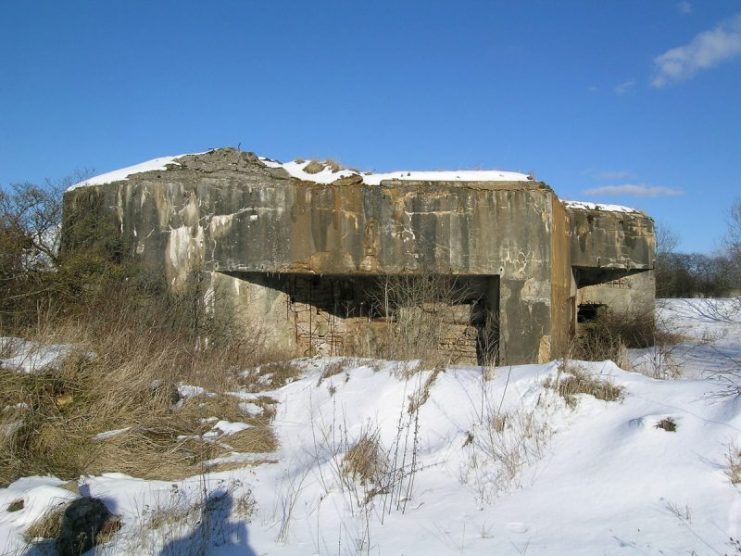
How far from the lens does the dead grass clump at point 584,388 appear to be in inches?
156

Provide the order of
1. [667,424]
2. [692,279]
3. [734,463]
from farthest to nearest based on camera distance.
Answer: [692,279]
[667,424]
[734,463]

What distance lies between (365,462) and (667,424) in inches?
73.2

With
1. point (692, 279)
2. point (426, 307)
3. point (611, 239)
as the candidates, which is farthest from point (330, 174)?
point (692, 279)

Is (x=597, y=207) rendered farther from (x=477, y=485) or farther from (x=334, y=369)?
(x=477, y=485)

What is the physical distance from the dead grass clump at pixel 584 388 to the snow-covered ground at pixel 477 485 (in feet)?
0.12

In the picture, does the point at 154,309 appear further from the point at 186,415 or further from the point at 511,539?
the point at 511,539

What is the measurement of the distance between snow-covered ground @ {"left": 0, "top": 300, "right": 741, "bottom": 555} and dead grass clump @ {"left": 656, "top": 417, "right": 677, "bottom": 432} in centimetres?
1

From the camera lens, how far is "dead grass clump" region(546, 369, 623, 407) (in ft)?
13.0

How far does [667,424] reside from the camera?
3453 millimetres

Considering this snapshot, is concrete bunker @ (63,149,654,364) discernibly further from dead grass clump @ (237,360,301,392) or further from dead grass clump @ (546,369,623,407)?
dead grass clump @ (546,369,623,407)

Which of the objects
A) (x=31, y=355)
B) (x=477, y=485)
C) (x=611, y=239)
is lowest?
(x=477, y=485)

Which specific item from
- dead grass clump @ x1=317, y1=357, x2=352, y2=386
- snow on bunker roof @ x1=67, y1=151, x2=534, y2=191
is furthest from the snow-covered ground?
snow on bunker roof @ x1=67, y1=151, x2=534, y2=191

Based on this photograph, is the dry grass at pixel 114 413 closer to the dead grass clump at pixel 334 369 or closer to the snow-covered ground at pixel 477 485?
the snow-covered ground at pixel 477 485

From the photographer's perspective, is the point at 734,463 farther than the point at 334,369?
No
